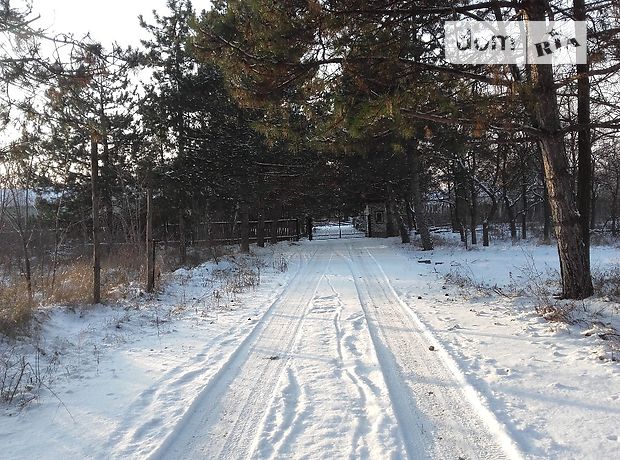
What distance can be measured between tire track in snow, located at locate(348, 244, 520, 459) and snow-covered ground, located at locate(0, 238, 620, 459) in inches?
0.6

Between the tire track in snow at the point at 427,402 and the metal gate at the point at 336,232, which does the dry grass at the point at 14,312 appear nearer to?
the tire track in snow at the point at 427,402

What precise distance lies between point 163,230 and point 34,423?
20566mm

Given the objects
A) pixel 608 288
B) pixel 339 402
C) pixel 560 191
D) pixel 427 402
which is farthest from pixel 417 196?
pixel 339 402

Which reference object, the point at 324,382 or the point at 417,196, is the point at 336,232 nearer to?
the point at 417,196

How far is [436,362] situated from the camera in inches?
202

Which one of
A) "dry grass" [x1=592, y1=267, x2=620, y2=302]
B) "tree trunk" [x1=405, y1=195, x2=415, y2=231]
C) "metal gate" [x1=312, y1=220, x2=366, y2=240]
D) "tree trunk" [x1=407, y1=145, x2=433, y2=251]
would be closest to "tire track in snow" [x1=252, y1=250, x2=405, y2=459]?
"dry grass" [x1=592, y1=267, x2=620, y2=302]

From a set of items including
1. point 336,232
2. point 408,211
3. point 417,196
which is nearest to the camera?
point 417,196

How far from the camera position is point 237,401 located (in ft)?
14.0

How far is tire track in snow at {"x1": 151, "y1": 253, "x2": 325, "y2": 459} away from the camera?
3.41 meters

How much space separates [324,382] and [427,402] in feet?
3.68

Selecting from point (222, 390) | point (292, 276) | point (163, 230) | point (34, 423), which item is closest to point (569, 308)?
point (222, 390)

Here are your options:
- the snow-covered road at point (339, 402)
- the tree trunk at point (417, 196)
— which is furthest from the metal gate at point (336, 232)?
the snow-covered road at point (339, 402)

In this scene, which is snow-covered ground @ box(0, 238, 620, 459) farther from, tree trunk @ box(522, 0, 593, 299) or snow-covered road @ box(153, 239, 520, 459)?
tree trunk @ box(522, 0, 593, 299)

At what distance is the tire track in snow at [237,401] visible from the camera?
341 centimetres
